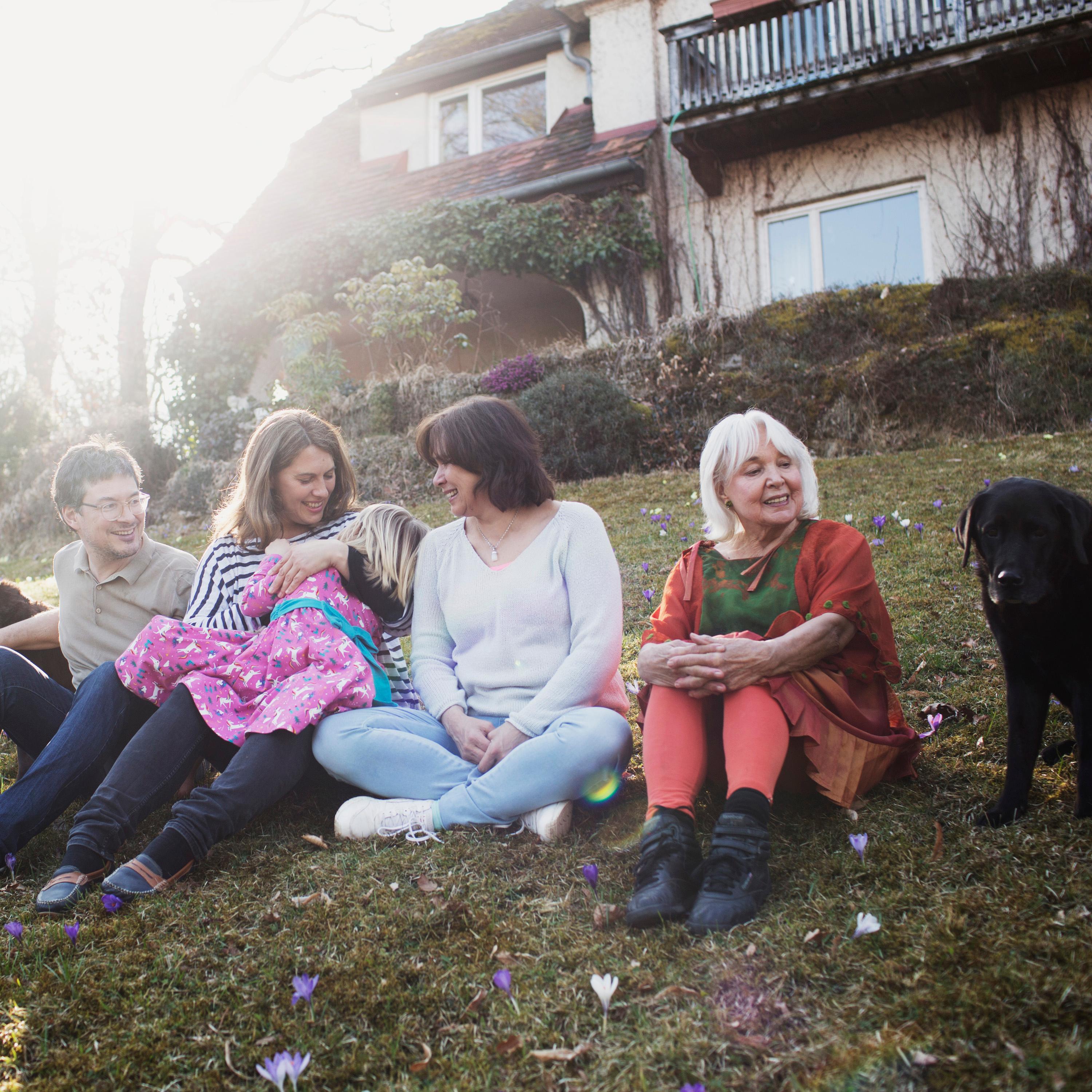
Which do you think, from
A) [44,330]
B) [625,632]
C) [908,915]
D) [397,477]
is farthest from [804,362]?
[44,330]

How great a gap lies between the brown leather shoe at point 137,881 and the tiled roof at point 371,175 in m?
11.3

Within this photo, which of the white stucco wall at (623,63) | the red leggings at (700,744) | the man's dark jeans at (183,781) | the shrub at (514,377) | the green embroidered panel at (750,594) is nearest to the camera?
the red leggings at (700,744)

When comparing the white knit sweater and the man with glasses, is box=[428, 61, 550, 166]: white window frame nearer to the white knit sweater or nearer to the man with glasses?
the man with glasses

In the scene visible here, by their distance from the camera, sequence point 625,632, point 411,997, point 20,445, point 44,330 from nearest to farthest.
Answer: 1. point 411,997
2. point 625,632
3. point 20,445
4. point 44,330

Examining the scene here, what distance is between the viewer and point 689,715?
236cm

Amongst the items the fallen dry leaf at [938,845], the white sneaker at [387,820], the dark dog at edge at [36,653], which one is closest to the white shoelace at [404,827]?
the white sneaker at [387,820]

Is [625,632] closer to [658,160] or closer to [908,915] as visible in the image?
Answer: [908,915]

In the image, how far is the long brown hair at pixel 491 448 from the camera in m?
2.76

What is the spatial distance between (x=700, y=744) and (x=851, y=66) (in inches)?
404

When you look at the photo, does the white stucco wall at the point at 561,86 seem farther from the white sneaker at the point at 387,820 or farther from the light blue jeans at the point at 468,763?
the white sneaker at the point at 387,820

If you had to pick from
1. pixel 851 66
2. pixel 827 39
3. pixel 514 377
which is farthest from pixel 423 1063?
pixel 827 39

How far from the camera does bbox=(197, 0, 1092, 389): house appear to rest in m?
9.96

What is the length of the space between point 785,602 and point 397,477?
662cm

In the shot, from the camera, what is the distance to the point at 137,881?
7.54 ft
